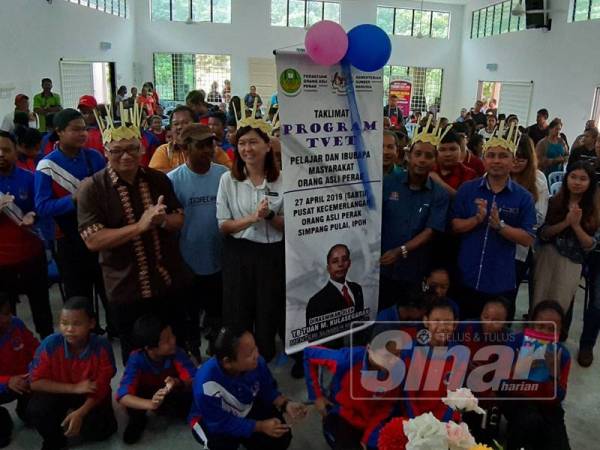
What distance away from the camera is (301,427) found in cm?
249

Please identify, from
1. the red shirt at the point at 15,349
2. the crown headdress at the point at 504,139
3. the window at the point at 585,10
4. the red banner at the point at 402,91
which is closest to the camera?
the red shirt at the point at 15,349

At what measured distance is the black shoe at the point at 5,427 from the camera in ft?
7.47

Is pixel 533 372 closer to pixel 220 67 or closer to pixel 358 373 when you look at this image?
pixel 358 373

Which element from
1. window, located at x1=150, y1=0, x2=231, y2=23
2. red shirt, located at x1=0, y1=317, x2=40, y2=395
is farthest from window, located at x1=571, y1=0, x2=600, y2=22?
red shirt, located at x1=0, y1=317, x2=40, y2=395

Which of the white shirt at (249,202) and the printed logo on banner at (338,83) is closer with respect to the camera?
the printed logo on banner at (338,83)

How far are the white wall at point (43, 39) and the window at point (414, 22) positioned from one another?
7.76m

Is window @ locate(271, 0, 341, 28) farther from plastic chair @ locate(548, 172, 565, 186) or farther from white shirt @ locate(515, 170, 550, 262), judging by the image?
white shirt @ locate(515, 170, 550, 262)

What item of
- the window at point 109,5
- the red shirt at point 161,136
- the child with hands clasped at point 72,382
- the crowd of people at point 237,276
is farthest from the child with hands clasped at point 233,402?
the window at point 109,5

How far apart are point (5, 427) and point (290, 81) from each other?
2.02m

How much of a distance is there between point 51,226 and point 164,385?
42.6 inches

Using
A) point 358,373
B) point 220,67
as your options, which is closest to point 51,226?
point 358,373

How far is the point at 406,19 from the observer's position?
15367 mm

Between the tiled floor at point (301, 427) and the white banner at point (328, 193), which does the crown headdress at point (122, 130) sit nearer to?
the white banner at point (328, 193)

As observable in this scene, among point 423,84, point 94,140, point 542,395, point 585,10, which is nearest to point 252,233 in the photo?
point 542,395
